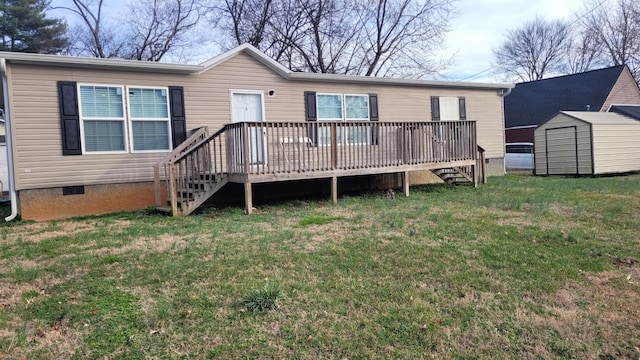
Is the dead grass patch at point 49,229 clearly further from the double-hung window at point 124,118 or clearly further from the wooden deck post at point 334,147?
the wooden deck post at point 334,147

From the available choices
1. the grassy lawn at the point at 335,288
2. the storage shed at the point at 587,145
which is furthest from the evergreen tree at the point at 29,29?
the storage shed at the point at 587,145

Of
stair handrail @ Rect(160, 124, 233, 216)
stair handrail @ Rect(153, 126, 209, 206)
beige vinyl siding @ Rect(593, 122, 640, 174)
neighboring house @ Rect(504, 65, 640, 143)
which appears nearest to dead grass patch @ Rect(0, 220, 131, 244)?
stair handrail @ Rect(160, 124, 233, 216)

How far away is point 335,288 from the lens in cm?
381

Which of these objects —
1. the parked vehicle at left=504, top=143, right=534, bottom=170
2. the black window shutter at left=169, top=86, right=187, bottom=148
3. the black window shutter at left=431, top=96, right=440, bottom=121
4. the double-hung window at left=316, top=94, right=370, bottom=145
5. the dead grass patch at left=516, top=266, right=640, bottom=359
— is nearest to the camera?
the dead grass patch at left=516, top=266, right=640, bottom=359

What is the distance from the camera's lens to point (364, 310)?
11.1 ft

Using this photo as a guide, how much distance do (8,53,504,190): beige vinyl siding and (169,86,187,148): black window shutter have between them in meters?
0.12

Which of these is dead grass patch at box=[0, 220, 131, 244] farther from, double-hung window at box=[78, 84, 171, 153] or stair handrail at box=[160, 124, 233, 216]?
double-hung window at box=[78, 84, 171, 153]

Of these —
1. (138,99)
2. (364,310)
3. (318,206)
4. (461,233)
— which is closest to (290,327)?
(364,310)

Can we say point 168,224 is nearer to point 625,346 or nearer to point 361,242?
point 361,242

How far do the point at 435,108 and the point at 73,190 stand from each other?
9.05m

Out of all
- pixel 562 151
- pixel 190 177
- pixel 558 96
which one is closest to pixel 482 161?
pixel 562 151

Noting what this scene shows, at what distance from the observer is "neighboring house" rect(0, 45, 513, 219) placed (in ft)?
25.0

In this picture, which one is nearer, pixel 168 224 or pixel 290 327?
pixel 290 327

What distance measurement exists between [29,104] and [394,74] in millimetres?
17186
